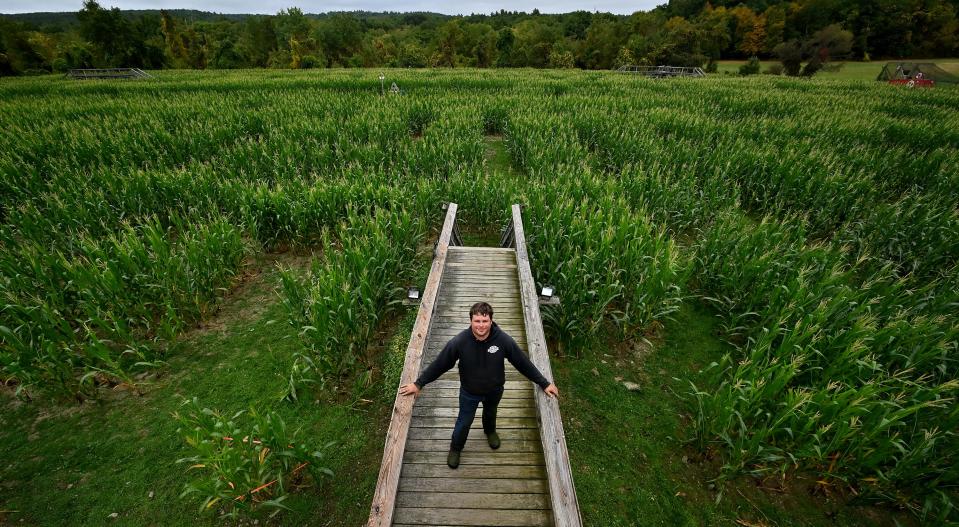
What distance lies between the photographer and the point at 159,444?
14.8ft

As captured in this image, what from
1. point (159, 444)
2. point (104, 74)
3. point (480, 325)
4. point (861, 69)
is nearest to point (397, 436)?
point (480, 325)

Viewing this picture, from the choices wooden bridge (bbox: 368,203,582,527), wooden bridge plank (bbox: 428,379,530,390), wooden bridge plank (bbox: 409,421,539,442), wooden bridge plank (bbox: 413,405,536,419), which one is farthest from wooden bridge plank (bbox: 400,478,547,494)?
wooden bridge plank (bbox: 428,379,530,390)

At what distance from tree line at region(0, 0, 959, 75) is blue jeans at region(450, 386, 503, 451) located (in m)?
63.7

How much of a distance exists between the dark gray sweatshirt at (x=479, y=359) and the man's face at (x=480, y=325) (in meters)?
0.07

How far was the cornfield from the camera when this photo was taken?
4.12m

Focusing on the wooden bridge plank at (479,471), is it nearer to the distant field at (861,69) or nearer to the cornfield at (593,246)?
the cornfield at (593,246)

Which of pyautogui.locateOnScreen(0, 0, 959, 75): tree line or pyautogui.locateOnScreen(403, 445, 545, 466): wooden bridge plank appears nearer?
pyautogui.locateOnScreen(403, 445, 545, 466): wooden bridge plank

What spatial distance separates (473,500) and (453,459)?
0.39 m

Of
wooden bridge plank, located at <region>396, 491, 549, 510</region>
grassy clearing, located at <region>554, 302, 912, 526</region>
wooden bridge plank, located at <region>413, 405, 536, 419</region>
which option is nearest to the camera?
wooden bridge plank, located at <region>396, 491, 549, 510</region>

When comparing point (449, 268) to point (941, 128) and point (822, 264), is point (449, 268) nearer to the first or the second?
point (822, 264)

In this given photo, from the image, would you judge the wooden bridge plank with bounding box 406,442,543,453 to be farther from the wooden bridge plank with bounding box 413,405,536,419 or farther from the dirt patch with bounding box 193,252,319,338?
the dirt patch with bounding box 193,252,319,338

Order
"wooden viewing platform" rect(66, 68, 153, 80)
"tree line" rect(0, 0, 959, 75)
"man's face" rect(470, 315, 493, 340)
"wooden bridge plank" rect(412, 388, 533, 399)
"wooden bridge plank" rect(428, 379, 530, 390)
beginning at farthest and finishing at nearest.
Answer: "tree line" rect(0, 0, 959, 75) → "wooden viewing platform" rect(66, 68, 153, 80) → "wooden bridge plank" rect(428, 379, 530, 390) → "wooden bridge plank" rect(412, 388, 533, 399) → "man's face" rect(470, 315, 493, 340)

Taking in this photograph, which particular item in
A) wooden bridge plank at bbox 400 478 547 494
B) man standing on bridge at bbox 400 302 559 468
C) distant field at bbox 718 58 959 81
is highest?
distant field at bbox 718 58 959 81

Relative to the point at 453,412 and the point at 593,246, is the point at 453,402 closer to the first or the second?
the point at 453,412
